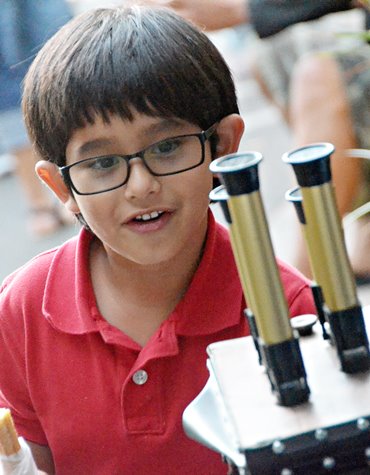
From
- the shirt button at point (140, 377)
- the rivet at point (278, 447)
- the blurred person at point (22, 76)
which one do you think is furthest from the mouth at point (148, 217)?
the blurred person at point (22, 76)

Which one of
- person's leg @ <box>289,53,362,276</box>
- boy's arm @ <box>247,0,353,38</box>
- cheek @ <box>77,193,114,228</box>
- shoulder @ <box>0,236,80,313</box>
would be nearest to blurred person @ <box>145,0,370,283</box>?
person's leg @ <box>289,53,362,276</box>

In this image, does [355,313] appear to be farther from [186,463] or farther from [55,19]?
[55,19]

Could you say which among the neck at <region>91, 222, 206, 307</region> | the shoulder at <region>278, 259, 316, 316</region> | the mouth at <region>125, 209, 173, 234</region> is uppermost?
the mouth at <region>125, 209, 173, 234</region>

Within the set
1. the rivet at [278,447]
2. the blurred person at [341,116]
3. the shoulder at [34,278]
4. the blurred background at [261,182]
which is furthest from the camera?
the blurred background at [261,182]

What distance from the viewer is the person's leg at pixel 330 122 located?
2.74 m

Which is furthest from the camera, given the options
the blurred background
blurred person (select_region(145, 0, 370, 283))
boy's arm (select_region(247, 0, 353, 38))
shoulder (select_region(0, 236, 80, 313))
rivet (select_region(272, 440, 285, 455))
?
the blurred background

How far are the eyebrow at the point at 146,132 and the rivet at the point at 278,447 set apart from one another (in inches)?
21.3

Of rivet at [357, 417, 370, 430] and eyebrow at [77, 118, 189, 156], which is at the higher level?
eyebrow at [77, 118, 189, 156]

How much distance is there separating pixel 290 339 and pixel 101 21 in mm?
654

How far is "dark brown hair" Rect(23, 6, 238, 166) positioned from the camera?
1.38 m

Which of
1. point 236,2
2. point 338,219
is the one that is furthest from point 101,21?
point 236,2

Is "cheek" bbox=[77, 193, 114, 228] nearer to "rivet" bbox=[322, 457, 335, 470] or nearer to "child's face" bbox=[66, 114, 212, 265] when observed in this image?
"child's face" bbox=[66, 114, 212, 265]

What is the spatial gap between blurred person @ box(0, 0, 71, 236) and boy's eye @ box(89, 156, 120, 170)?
2066 millimetres

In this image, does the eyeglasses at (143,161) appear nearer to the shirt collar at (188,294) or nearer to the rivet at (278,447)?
the shirt collar at (188,294)
